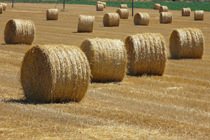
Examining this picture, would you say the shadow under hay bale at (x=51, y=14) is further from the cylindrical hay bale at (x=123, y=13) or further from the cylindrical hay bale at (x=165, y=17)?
the cylindrical hay bale at (x=165, y=17)

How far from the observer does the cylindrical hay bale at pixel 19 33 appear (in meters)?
20.8

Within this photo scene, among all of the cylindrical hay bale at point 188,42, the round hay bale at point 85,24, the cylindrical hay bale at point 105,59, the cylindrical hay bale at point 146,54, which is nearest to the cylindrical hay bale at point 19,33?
the cylindrical hay bale at point 188,42

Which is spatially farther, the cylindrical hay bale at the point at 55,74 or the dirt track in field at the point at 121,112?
the cylindrical hay bale at the point at 55,74

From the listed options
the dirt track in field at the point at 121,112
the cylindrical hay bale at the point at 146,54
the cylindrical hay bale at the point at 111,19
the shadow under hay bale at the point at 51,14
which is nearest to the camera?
the dirt track in field at the point at 121,112

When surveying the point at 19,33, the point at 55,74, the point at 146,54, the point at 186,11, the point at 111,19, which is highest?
the point at 55,74

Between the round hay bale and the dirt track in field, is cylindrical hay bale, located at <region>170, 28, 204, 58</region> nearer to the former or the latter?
the dirt track in field

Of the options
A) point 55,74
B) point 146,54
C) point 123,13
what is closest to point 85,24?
point 123,13

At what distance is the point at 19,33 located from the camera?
20.8m

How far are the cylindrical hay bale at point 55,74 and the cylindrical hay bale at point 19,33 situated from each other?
1070 centimetres

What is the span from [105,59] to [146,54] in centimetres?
172

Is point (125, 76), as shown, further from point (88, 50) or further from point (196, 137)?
point (196, 137)

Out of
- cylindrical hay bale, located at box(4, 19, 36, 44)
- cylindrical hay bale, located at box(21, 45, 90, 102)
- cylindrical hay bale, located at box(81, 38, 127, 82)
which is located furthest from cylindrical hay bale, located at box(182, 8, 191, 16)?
cylindrical hay bale, located at box(21, 45, 90, 102)

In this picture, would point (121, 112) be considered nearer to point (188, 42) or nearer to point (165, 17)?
point (188, 42)

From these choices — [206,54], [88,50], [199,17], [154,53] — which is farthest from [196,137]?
[199,17]
